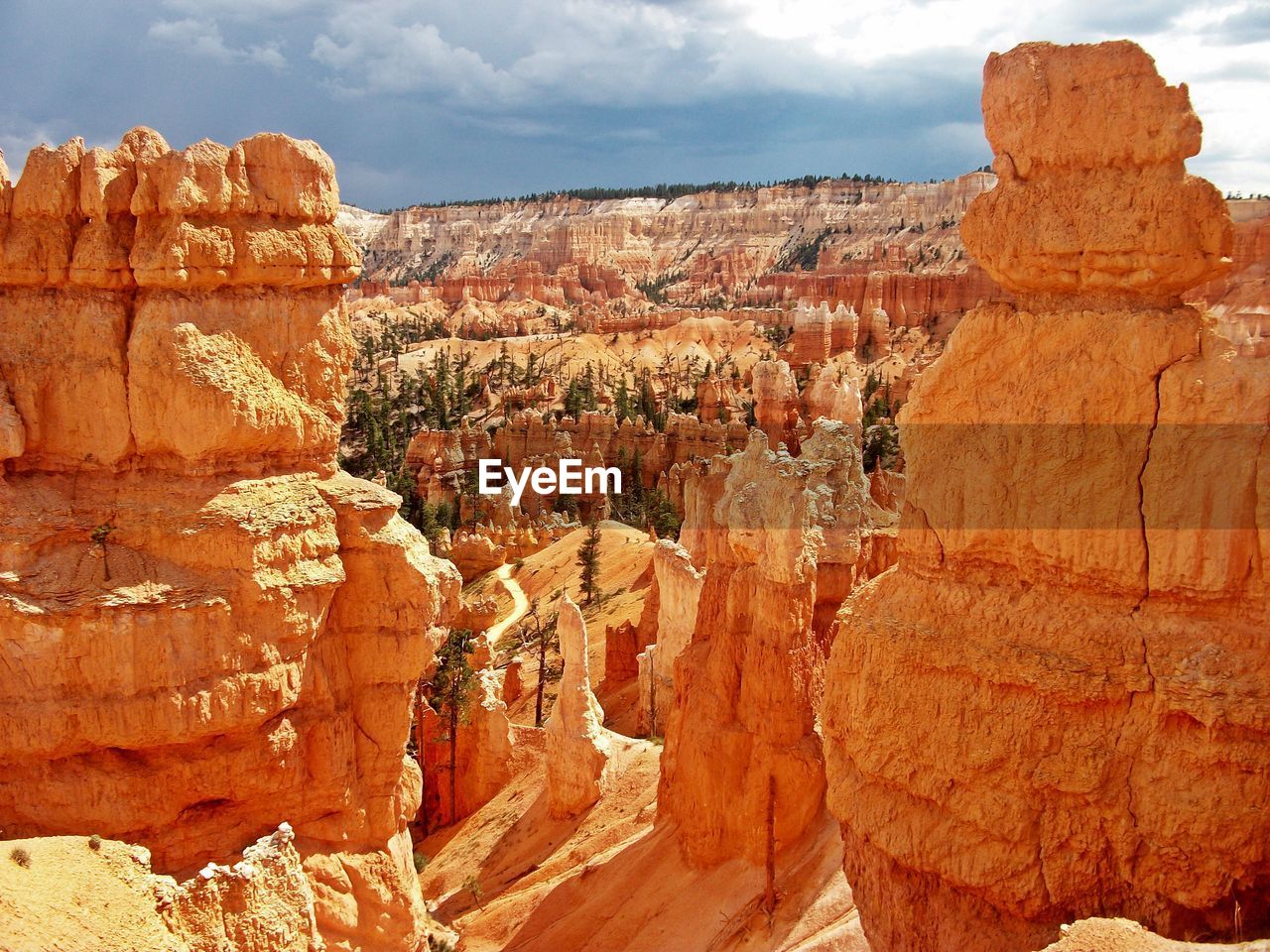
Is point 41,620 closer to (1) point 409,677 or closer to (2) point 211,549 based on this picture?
(2) point 211,549

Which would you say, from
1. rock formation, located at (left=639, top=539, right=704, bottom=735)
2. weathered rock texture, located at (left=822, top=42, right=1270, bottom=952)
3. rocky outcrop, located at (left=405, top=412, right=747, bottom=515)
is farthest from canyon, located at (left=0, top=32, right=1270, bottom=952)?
rocky outcrop, located at (left=405, top=412, right=747, bottom=515)

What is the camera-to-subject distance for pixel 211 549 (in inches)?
390

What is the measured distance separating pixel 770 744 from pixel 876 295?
77698 mm

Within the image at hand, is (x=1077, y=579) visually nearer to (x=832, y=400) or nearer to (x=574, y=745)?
(x=574, y=745)

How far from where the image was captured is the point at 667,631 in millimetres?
19469

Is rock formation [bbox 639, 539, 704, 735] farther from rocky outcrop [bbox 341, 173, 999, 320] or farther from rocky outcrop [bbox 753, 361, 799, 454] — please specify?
rocky outcrop [bbox 341, 173, 999, 320]

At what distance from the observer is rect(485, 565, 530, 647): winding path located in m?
31.9

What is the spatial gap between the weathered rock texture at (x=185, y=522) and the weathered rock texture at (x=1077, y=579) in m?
5.81

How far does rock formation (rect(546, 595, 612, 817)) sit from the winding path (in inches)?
513

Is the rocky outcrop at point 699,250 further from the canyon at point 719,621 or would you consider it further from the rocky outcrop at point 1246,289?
the canyon at point 719,621

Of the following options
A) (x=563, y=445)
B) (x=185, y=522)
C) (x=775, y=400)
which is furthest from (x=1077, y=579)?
(x=563, y=445)

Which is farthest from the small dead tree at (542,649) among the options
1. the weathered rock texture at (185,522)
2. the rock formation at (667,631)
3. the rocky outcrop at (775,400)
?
the rocky outcrop at (775,400)

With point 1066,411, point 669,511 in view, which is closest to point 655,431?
point 669,511

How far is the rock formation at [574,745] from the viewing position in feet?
55.4
